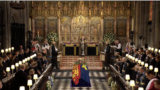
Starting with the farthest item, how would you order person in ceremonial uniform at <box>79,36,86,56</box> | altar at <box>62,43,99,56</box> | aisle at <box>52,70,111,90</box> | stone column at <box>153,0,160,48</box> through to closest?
1. altar at <box>62,43,99,56</box>
2. person in ceremonial uniform at <box>79,36,86,56</box>
3. stone column at <box>153,0,160,48</box>
4. aisle at <box>52,70,111,90</box>

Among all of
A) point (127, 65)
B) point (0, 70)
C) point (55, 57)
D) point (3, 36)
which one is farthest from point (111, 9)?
point (0, 70)

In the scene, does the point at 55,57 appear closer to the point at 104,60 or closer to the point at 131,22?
the point at 104,60

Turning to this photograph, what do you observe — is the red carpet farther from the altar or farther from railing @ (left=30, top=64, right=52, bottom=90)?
railing @ (left=30, top=64, right=52, bottom=90)

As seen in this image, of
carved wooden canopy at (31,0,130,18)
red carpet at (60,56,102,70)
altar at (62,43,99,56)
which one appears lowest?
red carpet at (60,56,102,70)

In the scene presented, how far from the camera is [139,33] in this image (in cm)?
1859

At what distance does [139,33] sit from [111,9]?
4228mm

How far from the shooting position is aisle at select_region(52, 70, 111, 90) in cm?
1041

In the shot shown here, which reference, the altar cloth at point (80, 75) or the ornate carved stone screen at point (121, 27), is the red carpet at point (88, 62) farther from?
the ornate carved stone screen at point (121, 27)

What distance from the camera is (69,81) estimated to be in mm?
11906

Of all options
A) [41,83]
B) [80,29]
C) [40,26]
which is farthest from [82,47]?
[41,83]

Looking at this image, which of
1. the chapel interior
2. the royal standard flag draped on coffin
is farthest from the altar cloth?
the chapel interior

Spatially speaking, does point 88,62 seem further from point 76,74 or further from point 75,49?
point 76,74

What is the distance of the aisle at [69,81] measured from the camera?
10.4m

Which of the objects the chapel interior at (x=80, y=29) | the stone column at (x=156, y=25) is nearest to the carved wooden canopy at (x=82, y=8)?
the chapel interior at (x=80, y=29)
